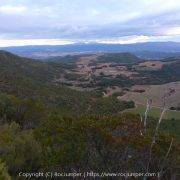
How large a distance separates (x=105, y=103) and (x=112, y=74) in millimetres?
92430

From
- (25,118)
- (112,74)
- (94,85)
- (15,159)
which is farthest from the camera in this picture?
(112,74)

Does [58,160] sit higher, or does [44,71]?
[58,160]

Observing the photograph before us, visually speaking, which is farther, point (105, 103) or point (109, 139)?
point (105, 103)

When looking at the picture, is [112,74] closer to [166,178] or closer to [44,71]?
[44,71]

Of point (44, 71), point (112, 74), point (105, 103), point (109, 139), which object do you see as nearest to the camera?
point (109, 139)

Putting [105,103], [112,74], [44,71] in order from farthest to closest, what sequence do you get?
1. [112,74]
2. [44,71]
3. [105,103]

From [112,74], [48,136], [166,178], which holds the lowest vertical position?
[112,74]

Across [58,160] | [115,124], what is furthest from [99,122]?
[58,160]

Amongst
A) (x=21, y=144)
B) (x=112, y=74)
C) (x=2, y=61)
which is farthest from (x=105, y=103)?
(x=112, y=74)

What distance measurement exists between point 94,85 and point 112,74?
137 ft

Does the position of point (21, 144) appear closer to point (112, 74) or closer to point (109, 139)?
point (109, 139)

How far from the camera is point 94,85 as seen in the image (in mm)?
159000

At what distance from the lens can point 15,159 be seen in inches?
1100

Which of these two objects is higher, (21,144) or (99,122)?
(99,122)
